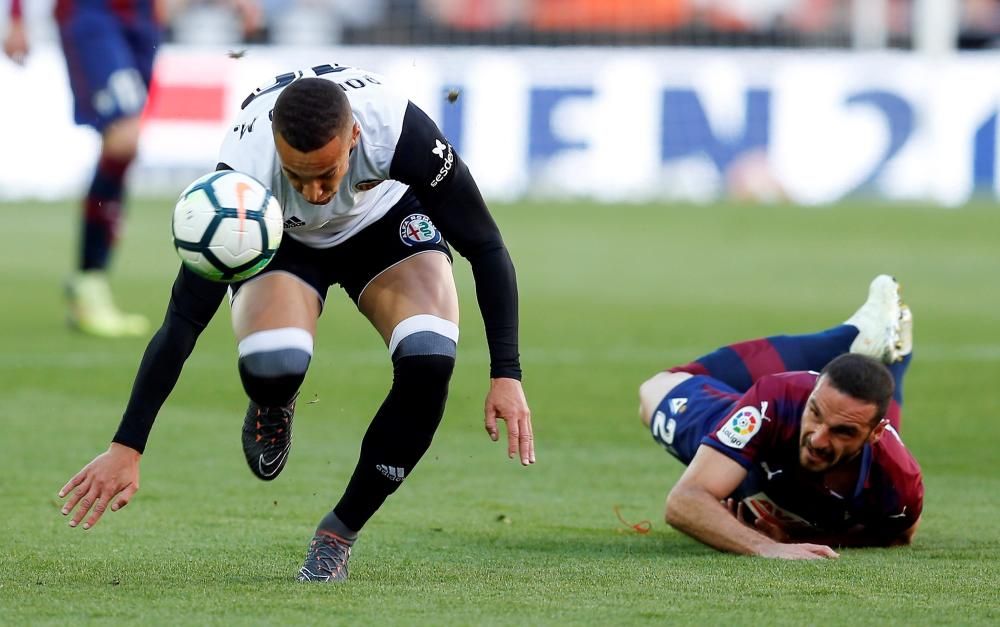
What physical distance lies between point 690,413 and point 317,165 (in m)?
2.31

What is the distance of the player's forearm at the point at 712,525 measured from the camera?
5307 mm

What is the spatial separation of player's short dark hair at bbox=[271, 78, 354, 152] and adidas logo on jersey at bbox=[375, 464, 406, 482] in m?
1.02

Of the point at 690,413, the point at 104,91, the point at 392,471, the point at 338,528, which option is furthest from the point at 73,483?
the point at 104,91

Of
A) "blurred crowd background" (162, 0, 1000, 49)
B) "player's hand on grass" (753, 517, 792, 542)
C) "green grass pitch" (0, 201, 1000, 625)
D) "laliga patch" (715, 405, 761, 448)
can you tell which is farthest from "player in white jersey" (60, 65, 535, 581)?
"blurred crowd background" (162, 0, 1000, 49)

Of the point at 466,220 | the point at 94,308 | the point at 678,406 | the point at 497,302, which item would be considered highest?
the point at 466,220

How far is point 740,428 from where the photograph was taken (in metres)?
5.48

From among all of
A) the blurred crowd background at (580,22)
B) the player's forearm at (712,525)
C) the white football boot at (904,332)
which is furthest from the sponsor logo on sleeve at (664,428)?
the blurred crowd background at (580,22)

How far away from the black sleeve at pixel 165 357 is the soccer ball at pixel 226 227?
0.10 m

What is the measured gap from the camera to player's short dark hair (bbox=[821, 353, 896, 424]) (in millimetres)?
5195

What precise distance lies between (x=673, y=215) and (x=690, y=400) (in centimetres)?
1387

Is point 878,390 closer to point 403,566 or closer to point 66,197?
point 403,566

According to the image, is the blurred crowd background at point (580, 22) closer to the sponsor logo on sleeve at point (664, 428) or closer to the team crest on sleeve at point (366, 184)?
the sponsor logo on sleeve at point (664, 428)

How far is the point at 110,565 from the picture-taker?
5047 millimetres

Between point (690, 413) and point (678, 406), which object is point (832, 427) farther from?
point (678, 406)
